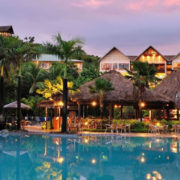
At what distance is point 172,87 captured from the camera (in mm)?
30078

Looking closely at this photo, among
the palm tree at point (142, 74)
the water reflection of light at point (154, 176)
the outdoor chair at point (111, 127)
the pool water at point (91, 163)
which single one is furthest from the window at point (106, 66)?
the water reflection of light at point (154, 176)

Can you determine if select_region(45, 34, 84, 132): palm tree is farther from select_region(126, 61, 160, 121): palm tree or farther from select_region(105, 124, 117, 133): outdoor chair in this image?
select_region(126, 61, 160, 121): palm tree

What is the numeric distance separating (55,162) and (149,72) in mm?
14572

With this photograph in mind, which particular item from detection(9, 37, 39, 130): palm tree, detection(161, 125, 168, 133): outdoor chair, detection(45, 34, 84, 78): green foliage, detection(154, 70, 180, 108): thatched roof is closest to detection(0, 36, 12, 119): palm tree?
detection(9, 37, 39, 130): palm tree

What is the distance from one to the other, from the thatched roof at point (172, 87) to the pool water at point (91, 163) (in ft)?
44.7

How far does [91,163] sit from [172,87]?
2085 cm

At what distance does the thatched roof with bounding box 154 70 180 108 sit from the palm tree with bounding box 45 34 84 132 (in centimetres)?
1090

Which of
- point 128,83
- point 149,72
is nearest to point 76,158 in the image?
point 149,72

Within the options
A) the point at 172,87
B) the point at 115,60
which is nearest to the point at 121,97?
the point at 172,87

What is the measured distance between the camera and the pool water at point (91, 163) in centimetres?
888

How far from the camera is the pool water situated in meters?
8.88

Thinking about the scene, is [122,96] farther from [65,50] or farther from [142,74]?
[65,50]

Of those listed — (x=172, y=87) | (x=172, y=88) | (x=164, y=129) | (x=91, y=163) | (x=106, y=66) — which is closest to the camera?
(x=91, y=163)

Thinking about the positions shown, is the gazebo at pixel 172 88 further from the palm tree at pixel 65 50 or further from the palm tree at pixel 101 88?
the palm tree at pixel 65 50
